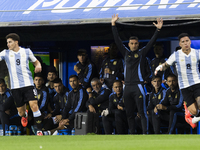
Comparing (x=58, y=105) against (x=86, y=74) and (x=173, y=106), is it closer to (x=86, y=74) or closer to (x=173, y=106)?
(x=86, y=74)

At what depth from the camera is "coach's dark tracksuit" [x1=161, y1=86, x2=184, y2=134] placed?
8.15 meters

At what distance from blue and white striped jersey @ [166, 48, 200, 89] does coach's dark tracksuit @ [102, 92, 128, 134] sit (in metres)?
1.72

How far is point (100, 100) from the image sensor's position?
908 cm

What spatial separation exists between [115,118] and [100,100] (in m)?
0.68

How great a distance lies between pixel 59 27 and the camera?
8.75 meters

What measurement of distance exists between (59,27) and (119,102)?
2.07 m

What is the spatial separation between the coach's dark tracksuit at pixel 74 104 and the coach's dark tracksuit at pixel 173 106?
187 centimetres

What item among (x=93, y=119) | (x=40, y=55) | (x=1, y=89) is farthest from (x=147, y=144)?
(x=40, y=55)

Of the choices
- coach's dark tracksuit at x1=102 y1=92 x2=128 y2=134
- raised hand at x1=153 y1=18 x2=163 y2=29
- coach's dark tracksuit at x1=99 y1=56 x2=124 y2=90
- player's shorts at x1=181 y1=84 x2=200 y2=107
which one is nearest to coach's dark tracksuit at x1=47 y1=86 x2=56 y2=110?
coach's dark tracksuit at x1=99 y1=56 x2=124 y2=90

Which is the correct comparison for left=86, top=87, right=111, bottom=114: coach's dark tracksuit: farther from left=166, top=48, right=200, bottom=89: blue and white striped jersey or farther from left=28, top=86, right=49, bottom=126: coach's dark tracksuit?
left=166, top=48, right=200, bottom=89: blue and white striped jersey

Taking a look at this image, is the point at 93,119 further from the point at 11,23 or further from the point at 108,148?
the point at 108,148

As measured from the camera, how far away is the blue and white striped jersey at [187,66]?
7.30m

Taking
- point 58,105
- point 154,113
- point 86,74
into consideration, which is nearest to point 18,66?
point 58,105

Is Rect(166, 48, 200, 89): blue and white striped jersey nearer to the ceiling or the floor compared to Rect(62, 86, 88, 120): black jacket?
nearer to the ceiling
